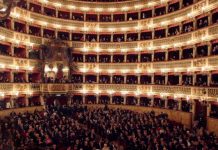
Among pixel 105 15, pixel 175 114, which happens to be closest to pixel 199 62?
pixel 175 114

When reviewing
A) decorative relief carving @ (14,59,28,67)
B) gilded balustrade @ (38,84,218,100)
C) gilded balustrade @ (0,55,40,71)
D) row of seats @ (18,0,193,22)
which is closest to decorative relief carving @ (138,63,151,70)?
gilded balustrade @ (38,84,218,100)

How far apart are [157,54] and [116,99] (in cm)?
818

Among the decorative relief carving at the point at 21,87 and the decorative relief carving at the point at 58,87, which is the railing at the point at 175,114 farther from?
the decorative relief carving at the point at 21,87

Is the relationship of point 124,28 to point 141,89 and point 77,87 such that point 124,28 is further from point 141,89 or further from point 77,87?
point 77,87

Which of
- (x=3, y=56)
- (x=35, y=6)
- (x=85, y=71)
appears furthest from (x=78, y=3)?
(x=3, y=56)

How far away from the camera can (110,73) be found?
120ft

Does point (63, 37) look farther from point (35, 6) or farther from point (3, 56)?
point (3, 56)

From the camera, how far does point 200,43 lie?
26188 millimetres

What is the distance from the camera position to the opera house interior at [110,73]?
19000 mm

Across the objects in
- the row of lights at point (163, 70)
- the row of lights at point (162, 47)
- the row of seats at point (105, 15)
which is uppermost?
the row of seats at point (105, 15)

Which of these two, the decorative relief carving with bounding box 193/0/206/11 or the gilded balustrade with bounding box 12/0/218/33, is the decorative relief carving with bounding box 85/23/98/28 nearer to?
the gilded balustrade with bounding box 12/0/218/33

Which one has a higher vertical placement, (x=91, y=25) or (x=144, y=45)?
(x=91, y=25)

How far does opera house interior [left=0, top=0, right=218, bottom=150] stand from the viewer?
19.0 metres

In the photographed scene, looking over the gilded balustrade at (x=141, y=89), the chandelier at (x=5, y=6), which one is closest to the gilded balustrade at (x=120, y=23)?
the gilded balustrade at (x=141, y=89)
